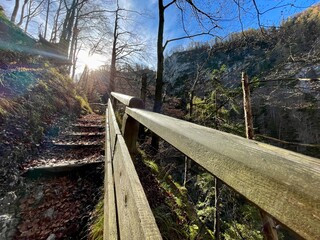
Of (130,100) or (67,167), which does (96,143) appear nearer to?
(67,167)

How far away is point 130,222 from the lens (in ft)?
2.72

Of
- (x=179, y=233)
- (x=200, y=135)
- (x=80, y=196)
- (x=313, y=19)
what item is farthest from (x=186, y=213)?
(x=313, y=19)

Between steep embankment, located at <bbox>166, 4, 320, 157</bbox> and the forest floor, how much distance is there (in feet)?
10.7

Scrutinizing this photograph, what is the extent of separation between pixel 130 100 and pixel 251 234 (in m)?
5.28

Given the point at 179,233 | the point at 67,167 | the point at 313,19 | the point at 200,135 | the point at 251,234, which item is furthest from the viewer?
the point at 313,19

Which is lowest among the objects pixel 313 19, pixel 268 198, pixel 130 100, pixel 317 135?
pixel 317 135

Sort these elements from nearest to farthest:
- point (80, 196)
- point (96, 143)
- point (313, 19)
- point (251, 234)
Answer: point (80, 196) < point (96, 143) < point (251, 234) < point (313, 19)

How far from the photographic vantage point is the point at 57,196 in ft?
8.45

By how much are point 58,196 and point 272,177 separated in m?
2.82

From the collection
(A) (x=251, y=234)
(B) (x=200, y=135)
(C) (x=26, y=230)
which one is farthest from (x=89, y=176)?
(A) (x=251, y=234)

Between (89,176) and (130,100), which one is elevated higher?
(130,100)

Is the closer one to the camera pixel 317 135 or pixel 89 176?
pixel 89 176

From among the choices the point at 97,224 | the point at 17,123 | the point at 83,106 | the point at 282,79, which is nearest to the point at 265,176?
the point at 97,224

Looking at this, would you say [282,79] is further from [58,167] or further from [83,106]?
[83,106]
